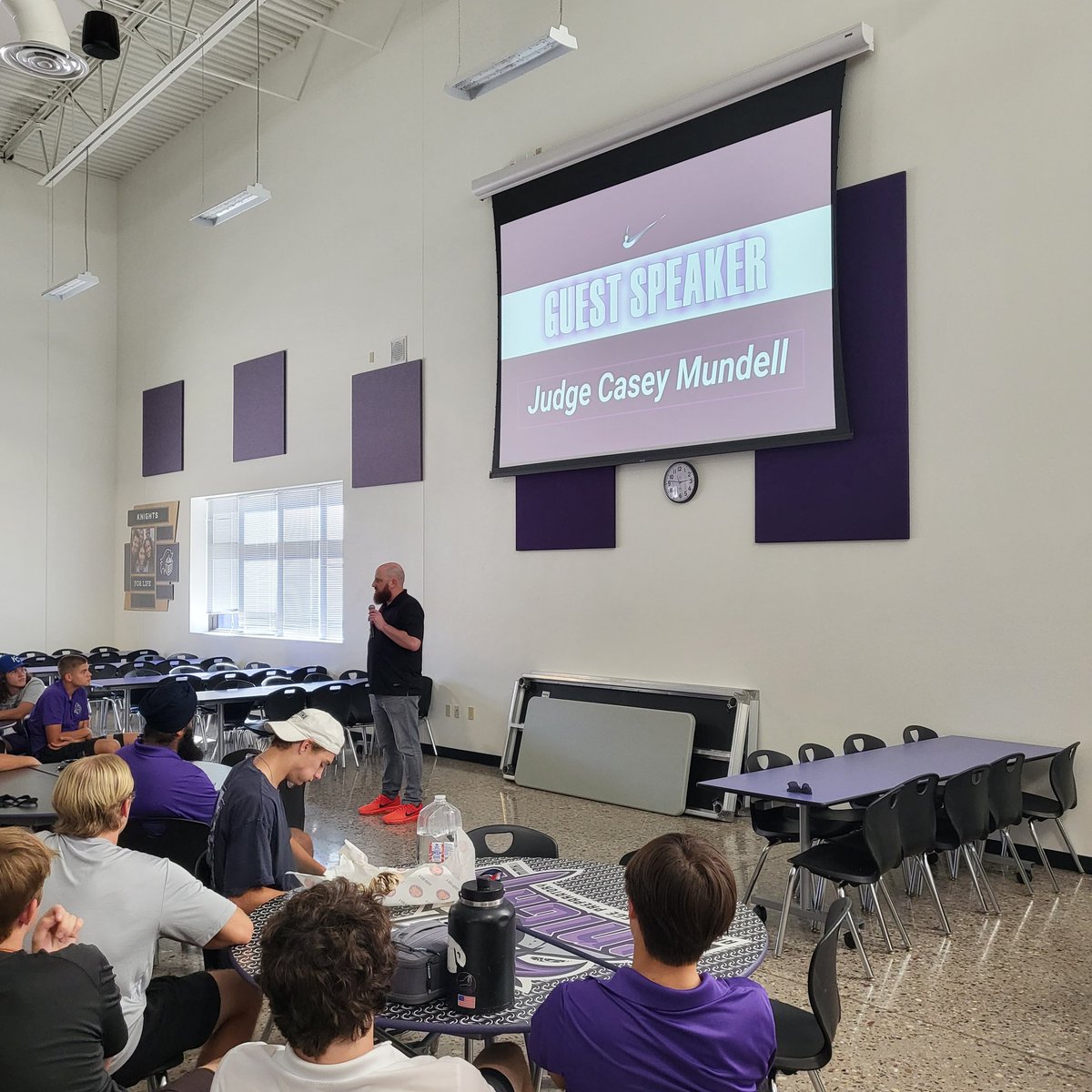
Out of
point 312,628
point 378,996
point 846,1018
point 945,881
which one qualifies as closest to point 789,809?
point 945,881

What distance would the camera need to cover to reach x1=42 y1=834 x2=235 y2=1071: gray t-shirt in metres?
2.21

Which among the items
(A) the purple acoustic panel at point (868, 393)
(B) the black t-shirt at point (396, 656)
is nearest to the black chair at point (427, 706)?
(B) the black t-shirt at point (396, 656)

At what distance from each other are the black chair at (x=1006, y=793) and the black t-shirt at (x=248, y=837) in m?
3.29

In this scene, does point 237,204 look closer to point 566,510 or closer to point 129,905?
point 566,510

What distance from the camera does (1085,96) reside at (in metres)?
5.27

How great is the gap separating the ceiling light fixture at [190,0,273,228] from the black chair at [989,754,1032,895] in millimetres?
6795

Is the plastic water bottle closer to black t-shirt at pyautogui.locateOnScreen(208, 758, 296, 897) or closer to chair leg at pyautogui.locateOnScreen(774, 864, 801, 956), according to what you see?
black t-shirt at pyautogui.locateOnScreen(208, 758, 296, 897)

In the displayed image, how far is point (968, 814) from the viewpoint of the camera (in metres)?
4.36

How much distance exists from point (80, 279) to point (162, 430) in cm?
229

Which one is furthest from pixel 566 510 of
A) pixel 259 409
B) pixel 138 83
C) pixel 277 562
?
pixel 138 83

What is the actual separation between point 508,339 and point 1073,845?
530 cm

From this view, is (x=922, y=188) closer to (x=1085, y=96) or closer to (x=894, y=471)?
(x=1085, y=96)

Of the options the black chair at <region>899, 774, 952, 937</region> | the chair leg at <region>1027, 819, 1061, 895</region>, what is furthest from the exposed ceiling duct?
the chair leg at <region>1027, 819, 1061, 895</region>

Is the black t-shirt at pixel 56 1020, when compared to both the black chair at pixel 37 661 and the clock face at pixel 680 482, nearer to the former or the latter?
the clock face at pixel 680 482
